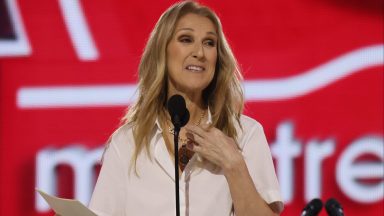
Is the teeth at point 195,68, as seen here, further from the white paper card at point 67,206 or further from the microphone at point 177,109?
the white paper card at point 67,206

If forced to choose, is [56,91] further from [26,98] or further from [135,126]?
[135,126]

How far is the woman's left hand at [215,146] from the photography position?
2.37m

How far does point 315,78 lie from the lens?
4082mm

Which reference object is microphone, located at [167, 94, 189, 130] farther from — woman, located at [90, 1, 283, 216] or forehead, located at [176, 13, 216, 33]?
forehead, located at [176, 13, 216, 33]

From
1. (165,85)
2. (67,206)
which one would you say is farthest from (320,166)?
(67,206)

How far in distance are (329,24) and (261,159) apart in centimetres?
178

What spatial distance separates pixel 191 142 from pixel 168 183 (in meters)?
0.15

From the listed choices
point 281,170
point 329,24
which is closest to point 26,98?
point 281,170

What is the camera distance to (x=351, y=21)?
4.12 metres

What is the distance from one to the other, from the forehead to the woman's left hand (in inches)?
14.6

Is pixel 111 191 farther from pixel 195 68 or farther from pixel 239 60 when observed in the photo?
pixel 239 60

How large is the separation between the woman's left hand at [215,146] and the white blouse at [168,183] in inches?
3.7

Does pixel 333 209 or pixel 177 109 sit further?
pixel 333 209

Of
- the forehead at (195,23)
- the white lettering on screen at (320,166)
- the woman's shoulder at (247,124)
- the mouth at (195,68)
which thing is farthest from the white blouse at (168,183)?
the white lettering on screen at (320,166)
